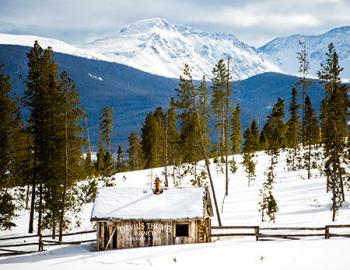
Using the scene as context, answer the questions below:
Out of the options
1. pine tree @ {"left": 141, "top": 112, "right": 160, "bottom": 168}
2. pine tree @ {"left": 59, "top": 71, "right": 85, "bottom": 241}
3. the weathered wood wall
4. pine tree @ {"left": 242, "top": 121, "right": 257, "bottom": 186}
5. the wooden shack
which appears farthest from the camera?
pine tree @ {"left": 141, "top": 112, "right": 160, "bottom": 168}

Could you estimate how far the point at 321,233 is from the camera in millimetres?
30922

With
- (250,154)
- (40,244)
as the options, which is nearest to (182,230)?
(40,244)

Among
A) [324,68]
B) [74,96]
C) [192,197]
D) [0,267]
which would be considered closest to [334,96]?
[324,68]

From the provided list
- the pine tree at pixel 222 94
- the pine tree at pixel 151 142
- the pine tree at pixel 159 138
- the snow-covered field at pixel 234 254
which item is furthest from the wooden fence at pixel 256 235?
the pine tree at pixel 151 142

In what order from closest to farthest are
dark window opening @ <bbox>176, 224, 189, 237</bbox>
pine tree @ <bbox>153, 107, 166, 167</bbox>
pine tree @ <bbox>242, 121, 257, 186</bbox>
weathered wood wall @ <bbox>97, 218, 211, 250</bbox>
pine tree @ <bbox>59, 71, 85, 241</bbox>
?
weathered wood wall @ <bbox>97, 218, 211, 250</bbox>
dark window opening @ <bbox>176, 224, 189, 237</bbox>
pine tree @ <bbox>59, 71, 85, 241</bbox>
pine tree @ <bbox>242, 121, 257, 186</bbox>
pine tree @ <bbox>153, 107, 166, 167</bbox>

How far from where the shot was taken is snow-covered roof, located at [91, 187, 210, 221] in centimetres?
2962

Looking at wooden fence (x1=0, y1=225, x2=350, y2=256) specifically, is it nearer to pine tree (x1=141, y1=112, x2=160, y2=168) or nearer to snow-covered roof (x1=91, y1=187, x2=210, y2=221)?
snow-covered roof (x1=91, y1=187, x2=210, y2=221)

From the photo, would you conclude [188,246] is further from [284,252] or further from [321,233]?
[321,233]

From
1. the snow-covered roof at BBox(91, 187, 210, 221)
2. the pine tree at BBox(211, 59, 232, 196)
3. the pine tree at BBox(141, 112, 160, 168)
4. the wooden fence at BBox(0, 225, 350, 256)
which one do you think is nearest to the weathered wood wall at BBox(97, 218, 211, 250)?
the snow-covered roof at BBox(91, 187, 210, 221)

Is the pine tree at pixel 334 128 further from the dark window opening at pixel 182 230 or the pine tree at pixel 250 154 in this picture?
the pine tree at pixel 250 154

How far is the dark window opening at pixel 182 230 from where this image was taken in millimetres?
30156

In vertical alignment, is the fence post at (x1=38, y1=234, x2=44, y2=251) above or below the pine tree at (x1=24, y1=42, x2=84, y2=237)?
below

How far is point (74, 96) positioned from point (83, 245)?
11366mm

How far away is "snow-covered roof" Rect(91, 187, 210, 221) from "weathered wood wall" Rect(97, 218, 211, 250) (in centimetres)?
56
